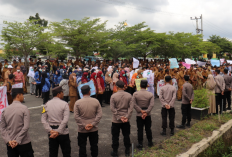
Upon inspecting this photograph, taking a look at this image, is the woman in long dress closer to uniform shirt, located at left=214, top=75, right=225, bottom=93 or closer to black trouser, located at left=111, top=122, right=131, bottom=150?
uniform shirt, located at left=214, top=75, right=225, bottom=93

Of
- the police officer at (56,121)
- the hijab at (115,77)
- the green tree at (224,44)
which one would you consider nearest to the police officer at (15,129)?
the police officer at (56,121)

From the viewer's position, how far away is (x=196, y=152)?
4.88m

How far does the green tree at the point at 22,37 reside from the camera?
15.5 m

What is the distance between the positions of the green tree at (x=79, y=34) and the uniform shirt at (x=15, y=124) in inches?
608

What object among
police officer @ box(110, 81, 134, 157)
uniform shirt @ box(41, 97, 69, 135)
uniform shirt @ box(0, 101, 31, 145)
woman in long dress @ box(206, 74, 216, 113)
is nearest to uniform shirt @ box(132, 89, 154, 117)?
police officer @ box(110, 81, 134, 157)

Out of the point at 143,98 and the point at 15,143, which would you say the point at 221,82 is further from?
the point at 15,143

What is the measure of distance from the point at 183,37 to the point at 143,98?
27.6 metres

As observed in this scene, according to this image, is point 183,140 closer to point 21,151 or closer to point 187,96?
point 187,96

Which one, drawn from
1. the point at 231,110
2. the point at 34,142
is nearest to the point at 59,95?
Answer: the point at 34,142

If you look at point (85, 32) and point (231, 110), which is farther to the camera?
point (85, 32)

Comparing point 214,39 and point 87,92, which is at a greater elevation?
point 214,39

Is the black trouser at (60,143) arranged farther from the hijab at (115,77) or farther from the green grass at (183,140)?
the hijab at (115,77)

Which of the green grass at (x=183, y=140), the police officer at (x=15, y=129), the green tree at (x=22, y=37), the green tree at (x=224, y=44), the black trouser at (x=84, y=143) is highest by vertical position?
the green tree at (x=224, y=44)

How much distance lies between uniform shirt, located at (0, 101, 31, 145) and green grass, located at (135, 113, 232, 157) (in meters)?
2.56
